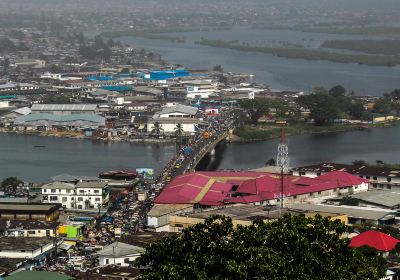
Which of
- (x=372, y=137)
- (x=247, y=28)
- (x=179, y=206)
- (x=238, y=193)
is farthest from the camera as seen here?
(x=247, y=28)

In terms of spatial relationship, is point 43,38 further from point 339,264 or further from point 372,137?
point 339,264

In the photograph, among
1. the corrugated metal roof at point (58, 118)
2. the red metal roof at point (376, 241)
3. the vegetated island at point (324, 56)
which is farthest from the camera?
the vegetated island at point (324, 56)

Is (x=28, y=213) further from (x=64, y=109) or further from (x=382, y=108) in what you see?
(x=382, y=108)

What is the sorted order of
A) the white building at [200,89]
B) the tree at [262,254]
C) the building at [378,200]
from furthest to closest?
1. the white building at [200,89]
2. the building at [378,200]
3. the tree at [262,254]

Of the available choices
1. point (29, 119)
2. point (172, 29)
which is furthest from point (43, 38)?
point (29, 119)

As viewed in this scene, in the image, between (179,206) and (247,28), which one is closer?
(179,206)

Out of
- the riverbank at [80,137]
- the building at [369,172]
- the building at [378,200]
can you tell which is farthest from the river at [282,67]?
the building at [378,200]

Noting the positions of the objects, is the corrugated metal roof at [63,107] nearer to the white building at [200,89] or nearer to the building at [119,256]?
the white building at [200,89]

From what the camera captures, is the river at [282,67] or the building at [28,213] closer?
the building at [28,213]

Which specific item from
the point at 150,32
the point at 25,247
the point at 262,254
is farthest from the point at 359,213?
the point at 150,32
